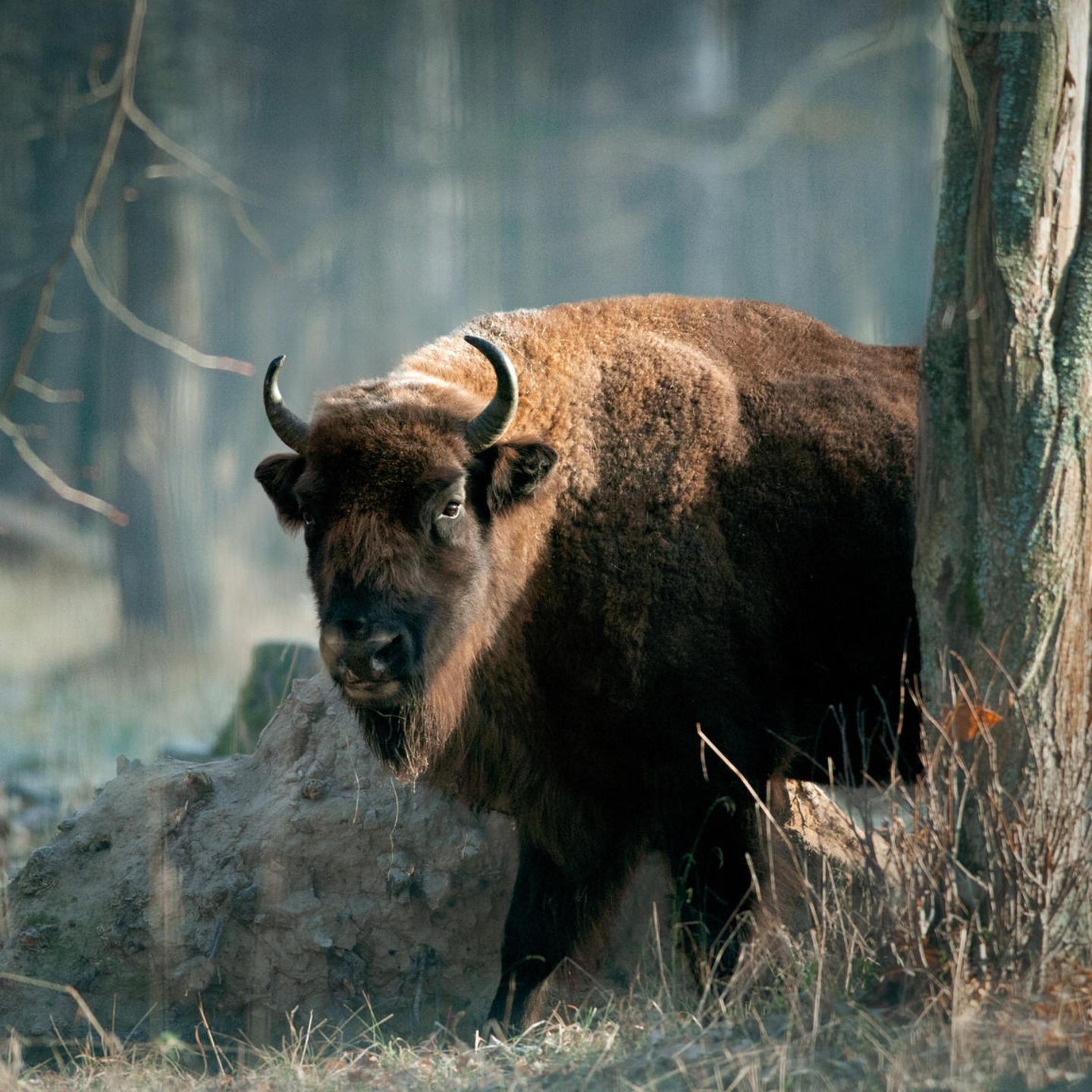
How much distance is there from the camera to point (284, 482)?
14.4ft

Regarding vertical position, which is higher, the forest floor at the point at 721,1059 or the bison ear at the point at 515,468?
the bison ear at the point at 515,468

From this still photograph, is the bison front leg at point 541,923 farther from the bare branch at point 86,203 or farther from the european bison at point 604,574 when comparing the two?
the bare branch at point 86,203

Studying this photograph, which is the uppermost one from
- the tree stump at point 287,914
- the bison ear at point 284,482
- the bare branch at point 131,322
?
the bare branch at point 131,322

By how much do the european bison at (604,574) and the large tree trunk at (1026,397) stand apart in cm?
103

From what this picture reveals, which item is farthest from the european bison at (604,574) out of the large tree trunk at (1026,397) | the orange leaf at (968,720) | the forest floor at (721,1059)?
the large tree trunk at (1026,397)

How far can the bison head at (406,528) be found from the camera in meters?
3.81

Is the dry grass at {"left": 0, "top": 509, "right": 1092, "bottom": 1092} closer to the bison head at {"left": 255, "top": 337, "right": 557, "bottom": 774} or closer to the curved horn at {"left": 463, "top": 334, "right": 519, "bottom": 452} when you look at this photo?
the bison head at {"left": 255, "top": 337, "right": 557, "bottom": 774}

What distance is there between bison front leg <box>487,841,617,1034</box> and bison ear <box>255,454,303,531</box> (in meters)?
1.58

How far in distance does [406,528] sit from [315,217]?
8871mm

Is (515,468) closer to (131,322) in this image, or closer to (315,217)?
(131,322)

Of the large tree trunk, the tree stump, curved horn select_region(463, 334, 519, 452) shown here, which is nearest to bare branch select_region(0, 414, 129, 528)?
curved horn select_region(463, 334, 519, 452)

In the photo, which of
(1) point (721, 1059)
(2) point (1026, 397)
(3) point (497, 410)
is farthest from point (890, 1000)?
(3) point (497, 410)

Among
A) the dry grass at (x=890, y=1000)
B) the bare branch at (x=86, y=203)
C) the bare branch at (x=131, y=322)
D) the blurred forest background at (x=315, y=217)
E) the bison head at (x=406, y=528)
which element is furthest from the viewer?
the blurred forest background at (x=315, y=217)

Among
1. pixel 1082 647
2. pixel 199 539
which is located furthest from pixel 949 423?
pixel 199 539
